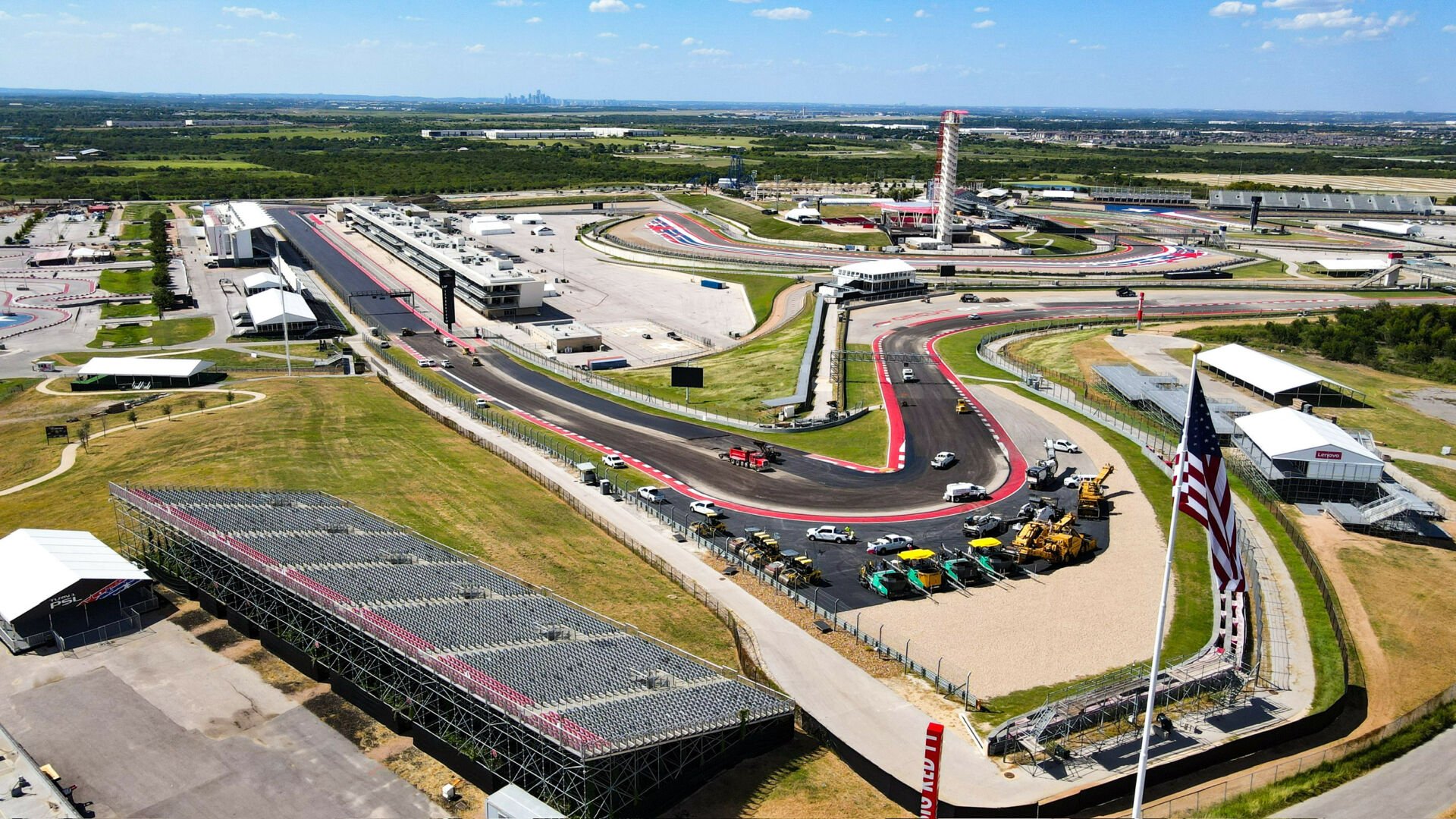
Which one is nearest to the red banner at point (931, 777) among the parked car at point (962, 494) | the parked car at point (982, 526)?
the parked car at point (982, 526)

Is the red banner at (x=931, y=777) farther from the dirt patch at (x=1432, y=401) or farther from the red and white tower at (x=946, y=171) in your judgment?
the red and white tower at (x=946, y=171)

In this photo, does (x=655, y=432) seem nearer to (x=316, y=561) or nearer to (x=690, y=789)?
(x=316, y=561)

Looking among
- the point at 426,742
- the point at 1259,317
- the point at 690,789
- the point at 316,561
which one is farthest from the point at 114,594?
the point at 1259,317

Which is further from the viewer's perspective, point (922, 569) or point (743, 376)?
point (743, 376)

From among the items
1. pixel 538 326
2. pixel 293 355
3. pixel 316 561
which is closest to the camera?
pixel 316 561

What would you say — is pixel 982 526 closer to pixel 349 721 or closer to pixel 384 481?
pixel 349 721

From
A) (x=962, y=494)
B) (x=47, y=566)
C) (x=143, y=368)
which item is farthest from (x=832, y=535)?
(x=143, y=368)

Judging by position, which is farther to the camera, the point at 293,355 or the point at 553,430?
the point at 293,355
